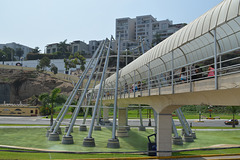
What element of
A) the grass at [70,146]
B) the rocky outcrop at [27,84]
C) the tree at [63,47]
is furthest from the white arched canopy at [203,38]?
the tree at [63,47]

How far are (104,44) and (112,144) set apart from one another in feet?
43.5

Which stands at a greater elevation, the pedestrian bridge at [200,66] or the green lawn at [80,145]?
the pedestrian bridge at [200,66]

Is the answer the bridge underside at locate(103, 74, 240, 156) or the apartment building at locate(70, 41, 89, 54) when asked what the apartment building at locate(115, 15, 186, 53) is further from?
the bridge underside at locate(103, 74, 240, 156)

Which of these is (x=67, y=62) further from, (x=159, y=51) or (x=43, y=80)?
(x=159, y=51)

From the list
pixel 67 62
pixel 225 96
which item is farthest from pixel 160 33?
pixel 225 96

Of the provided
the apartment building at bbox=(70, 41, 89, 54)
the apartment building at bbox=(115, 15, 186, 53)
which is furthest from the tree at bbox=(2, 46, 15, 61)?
the apartment building at bbox=(115, 15, 186, 53)

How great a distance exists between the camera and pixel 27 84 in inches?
4055

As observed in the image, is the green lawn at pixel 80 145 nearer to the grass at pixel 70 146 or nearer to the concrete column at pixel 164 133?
the grass at pixel 70 146

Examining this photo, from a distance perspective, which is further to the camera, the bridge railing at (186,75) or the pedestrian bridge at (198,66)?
the bridge railing at (186,75)

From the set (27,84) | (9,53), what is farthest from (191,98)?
(9,53)

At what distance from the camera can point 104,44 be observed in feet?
99.3

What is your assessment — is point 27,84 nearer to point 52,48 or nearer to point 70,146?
point 52,48

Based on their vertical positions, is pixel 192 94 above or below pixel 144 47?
below

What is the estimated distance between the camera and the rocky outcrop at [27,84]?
101188 millimetres
